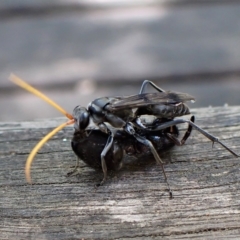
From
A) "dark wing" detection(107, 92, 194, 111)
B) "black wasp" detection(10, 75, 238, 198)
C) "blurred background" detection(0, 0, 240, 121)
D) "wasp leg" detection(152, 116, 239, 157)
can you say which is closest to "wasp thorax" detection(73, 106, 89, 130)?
"black wasp" detection(10, 75, 238, 198)

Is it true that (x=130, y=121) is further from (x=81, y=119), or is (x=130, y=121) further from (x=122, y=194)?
(x=122, y=194)

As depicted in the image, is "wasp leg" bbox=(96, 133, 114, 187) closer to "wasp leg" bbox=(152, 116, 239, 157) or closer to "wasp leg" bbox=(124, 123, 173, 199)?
"wasp leg" bbox=(124, 123, 173, 199)

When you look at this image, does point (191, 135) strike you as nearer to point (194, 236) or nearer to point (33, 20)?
point (194, 236)

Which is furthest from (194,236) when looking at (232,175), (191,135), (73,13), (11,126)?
(73,13)

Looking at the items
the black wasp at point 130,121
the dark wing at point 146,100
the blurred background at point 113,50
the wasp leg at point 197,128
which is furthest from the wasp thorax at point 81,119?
the blurred background at point 113,50

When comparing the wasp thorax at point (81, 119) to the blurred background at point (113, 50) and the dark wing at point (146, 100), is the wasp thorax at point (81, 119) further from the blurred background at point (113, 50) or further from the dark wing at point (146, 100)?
the blurred background at point (113, 50)

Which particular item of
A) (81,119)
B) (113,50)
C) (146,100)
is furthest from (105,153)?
(113,50)

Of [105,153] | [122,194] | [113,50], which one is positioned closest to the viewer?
[122,194]
